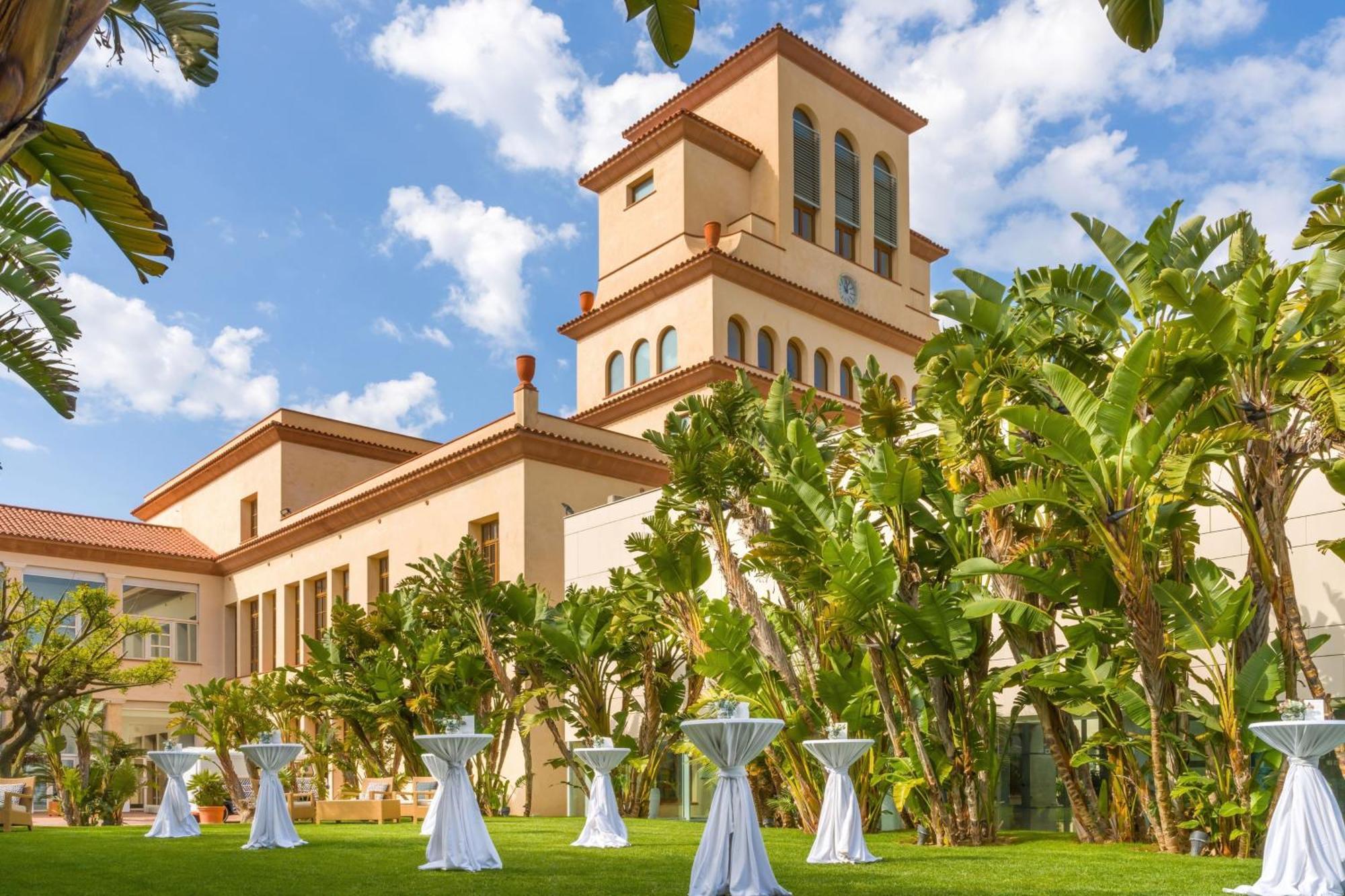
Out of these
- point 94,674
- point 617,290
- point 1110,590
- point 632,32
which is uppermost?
point 617,290

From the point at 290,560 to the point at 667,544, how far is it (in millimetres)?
19982

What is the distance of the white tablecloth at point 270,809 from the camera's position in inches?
618

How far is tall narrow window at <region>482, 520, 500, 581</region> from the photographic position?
2602 centimetres

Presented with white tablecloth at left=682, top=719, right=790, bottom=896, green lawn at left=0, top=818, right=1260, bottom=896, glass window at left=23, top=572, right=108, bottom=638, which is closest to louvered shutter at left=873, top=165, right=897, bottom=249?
green lawn at left=0, top=818, right=1260, bottom=896

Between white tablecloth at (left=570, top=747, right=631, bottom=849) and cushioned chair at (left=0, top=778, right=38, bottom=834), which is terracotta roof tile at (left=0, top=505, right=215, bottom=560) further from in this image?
white tablecloth at (left=570, top=747, right=631, bottom=849)

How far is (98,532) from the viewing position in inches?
1387

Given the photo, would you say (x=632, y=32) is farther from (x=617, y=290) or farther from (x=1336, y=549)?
(x=617, y=290)

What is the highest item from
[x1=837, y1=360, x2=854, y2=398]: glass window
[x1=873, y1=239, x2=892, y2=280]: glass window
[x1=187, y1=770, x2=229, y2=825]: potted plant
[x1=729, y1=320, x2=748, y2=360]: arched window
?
[x1=873, y1=239, x2=892, y2=280]: glass window

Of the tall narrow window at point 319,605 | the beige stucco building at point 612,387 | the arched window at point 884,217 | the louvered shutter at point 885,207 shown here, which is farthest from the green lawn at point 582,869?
the louvered shutter at point 885,207

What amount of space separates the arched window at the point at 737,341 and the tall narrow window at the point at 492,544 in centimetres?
674

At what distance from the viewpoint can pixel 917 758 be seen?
45.2 feet

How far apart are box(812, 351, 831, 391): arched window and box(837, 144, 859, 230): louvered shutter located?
401 centimetres

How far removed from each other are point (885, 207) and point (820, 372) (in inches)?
241

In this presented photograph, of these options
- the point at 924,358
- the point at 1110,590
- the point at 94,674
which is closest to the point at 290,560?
the point at 94,674
